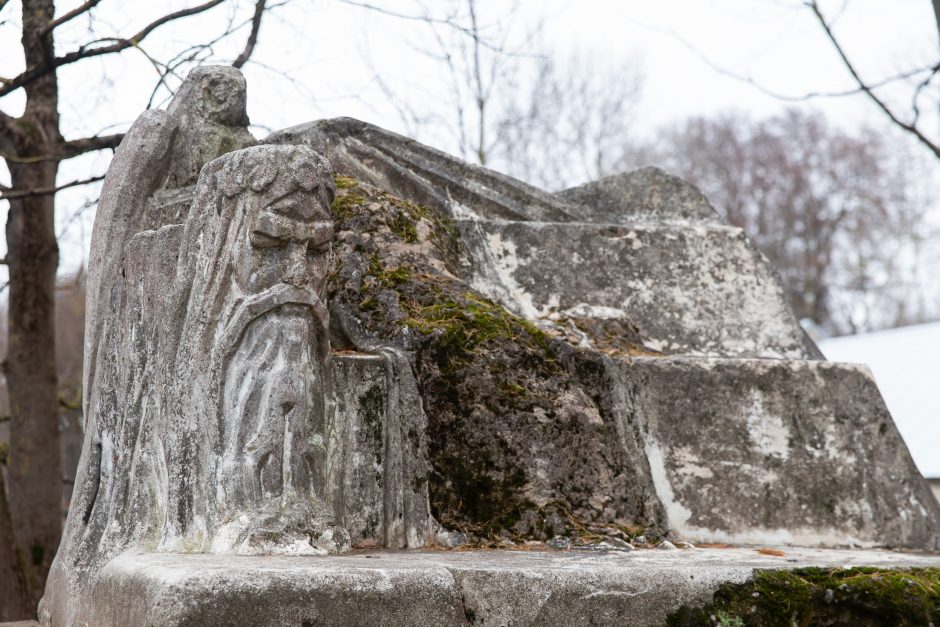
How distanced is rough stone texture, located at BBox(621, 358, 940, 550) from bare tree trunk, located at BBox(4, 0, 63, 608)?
539cm

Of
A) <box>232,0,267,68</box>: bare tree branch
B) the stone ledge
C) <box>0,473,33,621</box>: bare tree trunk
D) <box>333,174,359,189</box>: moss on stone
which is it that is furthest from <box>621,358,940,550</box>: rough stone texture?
<box>232,0,267,68</box>: bare tree branch

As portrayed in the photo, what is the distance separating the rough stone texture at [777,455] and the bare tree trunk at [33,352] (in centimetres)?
539

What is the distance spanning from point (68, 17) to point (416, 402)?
5.64 metres

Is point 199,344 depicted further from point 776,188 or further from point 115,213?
point 776,188

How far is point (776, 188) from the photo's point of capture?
35.7m

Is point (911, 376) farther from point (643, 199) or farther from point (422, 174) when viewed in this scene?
point (422, 174)

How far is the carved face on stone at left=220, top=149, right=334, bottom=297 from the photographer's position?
383 cm

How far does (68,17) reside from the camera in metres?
8.41

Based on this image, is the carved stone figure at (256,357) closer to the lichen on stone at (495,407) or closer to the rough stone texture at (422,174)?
the lichen on stone at (495,407)

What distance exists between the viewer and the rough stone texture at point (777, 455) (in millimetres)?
5105

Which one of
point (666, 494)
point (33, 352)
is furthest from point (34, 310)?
point (666, 494)

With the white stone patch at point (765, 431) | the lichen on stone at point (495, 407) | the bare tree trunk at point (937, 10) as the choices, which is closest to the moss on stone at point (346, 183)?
the lichen on stone at point (495, 407)

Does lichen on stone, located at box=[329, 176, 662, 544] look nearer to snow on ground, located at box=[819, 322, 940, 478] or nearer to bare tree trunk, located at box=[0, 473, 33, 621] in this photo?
bare tree trunk, located at box=[0, 473, 33, 621]

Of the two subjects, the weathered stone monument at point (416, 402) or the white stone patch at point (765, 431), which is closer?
the weathered stone monument at point (416, 402)
